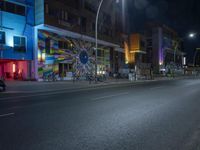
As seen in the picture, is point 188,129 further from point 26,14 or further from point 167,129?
point 26,14

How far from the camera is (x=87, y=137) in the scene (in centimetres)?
548

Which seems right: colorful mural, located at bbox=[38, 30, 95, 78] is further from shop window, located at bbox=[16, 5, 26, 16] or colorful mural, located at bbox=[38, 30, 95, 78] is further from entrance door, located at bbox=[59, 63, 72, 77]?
shop window, located at bbox=[16, 5, 26, 16]

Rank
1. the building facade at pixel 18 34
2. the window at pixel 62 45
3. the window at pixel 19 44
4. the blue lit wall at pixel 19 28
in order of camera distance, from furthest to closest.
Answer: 1. the window at pixel 62 45
2. the window at pixel 19 44
3. the blue lit wall at pixel 19 28
4. the building facade at pixel 18 34

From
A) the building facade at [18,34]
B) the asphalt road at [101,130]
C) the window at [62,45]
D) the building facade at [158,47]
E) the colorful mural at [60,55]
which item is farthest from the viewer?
the building facade at [158,47]

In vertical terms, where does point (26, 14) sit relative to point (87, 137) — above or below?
above

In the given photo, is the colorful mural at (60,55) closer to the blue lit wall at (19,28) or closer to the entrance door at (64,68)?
the entrance door at (64,68)

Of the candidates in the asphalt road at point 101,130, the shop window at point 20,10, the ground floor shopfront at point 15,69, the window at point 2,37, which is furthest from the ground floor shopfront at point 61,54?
the asphalt road at point 101,130

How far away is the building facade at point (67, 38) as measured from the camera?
31.5 m

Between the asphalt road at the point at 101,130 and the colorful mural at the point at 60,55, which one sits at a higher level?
the colorful mural at the point at 60,55

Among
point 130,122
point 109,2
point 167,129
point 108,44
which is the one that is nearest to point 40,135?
point 130,122

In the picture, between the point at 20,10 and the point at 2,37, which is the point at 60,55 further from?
the point at 2,37

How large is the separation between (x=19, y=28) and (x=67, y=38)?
28.2 feet

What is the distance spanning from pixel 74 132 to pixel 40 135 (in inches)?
33.1

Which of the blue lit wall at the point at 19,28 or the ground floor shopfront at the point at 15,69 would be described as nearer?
the blue lit wall at the point at 19,28
